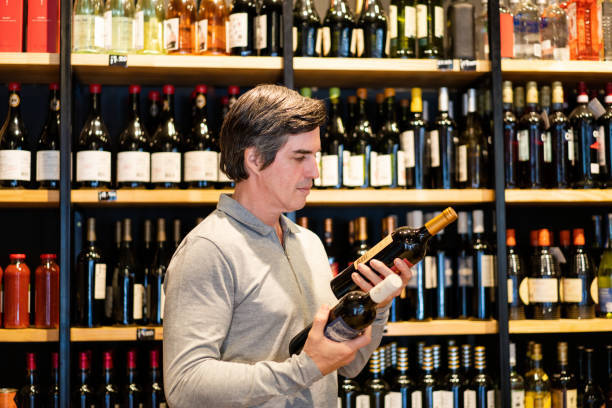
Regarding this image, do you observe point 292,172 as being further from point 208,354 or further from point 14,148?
point 14,148

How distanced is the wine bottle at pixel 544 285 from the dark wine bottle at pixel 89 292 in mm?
1444

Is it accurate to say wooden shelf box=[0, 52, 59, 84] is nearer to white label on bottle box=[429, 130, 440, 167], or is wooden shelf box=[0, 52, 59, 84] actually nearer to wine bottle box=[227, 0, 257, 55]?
wine bottle box=[227, 0, 257, 55]

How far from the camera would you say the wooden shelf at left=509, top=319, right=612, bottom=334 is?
7.28 feet

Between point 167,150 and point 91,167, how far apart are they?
0.32m

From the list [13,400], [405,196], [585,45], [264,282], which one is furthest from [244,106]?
[585,45]

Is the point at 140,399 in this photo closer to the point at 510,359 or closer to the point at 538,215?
the point at 510,359

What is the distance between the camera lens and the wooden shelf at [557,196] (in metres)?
2.25

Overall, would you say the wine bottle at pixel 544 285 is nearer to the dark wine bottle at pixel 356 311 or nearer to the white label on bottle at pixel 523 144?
the white label on bottle at pixel 523 144

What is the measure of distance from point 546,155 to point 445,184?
0.38 m

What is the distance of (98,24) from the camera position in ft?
7.23

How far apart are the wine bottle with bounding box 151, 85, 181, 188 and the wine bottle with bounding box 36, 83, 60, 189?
1.03 feet

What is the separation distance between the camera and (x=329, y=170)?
7.41 ft

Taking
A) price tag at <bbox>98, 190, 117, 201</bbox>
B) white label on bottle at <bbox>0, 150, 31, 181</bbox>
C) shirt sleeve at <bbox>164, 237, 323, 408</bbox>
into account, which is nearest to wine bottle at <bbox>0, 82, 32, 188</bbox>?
white label on bottle at <bbox>0, 150, 31, 181</bbox>

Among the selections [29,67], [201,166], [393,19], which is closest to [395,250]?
[201,166]
